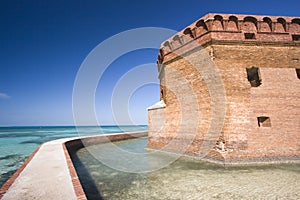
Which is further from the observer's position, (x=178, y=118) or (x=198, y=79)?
(x=178, y=118)

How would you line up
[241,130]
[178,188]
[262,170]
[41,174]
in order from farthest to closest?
[241,130] < [262,170] < [178,188] < [41,174]

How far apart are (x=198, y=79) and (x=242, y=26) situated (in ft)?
10.2

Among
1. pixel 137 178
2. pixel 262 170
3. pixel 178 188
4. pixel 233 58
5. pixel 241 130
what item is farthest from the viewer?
pixel 233 58

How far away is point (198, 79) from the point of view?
779cm

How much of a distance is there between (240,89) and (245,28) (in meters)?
2.95

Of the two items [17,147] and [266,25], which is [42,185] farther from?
[17,147]

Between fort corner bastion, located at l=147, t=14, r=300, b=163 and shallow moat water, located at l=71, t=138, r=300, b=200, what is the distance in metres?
0.89

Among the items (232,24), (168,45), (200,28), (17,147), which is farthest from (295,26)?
(17,147)

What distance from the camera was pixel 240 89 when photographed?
7082mm

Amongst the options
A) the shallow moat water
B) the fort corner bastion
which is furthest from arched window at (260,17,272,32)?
the shallow moat water

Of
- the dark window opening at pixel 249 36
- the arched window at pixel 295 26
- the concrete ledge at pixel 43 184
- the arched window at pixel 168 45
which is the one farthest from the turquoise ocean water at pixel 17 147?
the arched window at pixel 295 26

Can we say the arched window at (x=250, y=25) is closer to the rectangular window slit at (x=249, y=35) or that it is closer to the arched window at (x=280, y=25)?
the rectangular window slit at (x=249, y=35)

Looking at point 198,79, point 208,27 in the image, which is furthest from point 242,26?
point 198,79

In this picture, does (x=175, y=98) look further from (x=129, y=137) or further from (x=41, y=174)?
(x=129, y=137)
